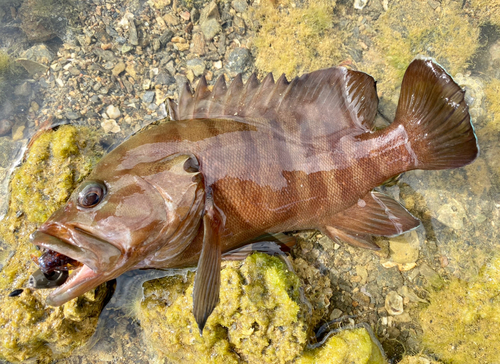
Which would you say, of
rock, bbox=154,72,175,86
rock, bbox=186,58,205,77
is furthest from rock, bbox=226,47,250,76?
rock, bbox=154,72,175,86

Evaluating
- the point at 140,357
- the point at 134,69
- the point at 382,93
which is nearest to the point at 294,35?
the point at 382,93

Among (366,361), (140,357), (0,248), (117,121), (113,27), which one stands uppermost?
(113,27)

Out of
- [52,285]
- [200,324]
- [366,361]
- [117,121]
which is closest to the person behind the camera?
[200,324]

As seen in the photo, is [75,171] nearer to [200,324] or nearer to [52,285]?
[52,285]

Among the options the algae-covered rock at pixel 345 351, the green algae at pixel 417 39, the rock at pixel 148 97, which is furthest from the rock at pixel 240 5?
the algae-covered rock at pixel 345 351

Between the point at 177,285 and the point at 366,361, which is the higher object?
the point at 177,285

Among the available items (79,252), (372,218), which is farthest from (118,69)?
(372,218)

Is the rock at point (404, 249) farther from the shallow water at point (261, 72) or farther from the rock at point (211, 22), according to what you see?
the rock at point (211, 22)

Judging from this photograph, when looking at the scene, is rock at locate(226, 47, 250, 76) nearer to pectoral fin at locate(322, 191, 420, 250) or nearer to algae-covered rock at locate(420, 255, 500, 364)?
pectoral fin at locate(322, 191, 420, 250)
